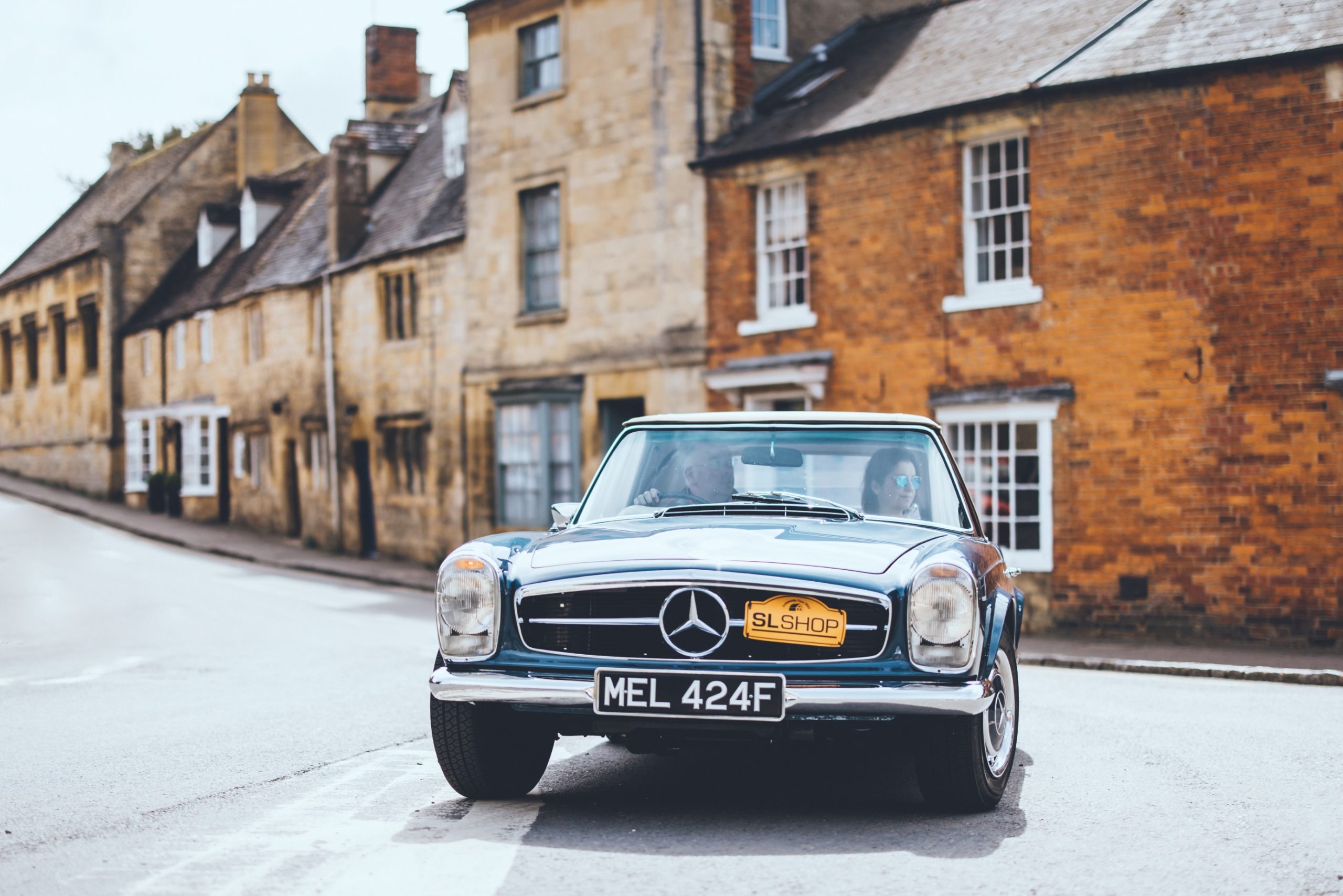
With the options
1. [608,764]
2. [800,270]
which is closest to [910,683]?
[608,764]

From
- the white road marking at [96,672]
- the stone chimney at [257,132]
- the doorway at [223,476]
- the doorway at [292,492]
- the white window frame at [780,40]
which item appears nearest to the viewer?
the white road marking at [96,672]

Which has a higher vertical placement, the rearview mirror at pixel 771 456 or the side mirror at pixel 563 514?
the rearview mirror at pixel 771 456

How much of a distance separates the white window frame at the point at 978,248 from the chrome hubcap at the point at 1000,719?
11003mm

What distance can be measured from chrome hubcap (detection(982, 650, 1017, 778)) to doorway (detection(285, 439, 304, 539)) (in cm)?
2775

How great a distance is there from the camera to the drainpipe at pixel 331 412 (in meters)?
29.7

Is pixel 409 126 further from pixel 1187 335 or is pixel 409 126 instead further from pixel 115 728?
pixel 115 728

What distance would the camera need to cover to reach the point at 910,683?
533cm

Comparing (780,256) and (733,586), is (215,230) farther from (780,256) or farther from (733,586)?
(733,586)

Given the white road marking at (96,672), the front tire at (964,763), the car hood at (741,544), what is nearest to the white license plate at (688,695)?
the car hood at (741,544)

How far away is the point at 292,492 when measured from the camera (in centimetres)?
3275

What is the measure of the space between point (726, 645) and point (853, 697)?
50cm

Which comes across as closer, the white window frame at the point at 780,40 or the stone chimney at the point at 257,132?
the white window frame at the point at 780,40

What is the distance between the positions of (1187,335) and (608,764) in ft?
33.9

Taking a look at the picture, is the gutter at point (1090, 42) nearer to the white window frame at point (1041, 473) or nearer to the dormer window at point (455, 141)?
the white window frame at point (1041, 473)
